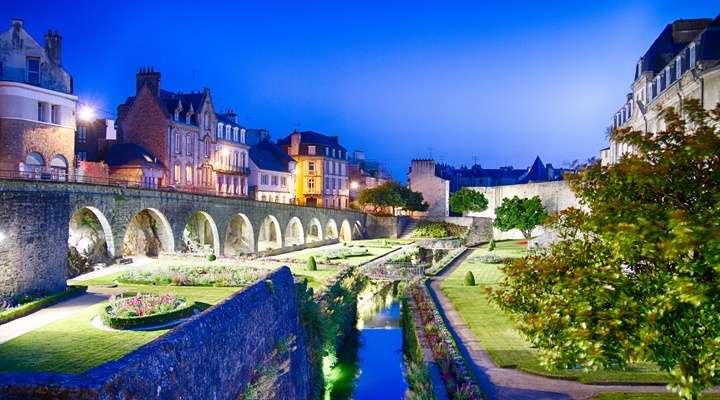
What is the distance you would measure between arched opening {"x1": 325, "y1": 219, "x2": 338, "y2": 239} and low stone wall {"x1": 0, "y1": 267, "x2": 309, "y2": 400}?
51383 millimetres

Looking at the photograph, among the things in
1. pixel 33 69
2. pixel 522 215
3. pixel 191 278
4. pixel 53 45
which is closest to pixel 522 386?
pixel 191 278

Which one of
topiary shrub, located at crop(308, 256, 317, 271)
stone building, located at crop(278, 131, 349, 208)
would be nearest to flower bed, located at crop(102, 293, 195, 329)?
topiary shrub, located at crop(308, 256, 317, 271)

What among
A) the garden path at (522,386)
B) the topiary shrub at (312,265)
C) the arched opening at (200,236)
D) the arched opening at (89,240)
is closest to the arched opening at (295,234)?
the arched opening at (200,236)

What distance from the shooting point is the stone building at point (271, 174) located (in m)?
72.6

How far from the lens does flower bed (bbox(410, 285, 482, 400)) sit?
14.4 metres

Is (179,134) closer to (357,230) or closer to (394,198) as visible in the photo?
(357,230)

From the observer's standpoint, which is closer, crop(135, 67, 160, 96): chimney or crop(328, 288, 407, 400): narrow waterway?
crop(328, 288, 407, 400): narrow waterway

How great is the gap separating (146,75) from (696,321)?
5347 cm

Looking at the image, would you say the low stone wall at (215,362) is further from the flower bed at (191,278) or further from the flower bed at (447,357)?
the flower bed at (191,278)

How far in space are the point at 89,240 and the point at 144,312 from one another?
19.1 metres

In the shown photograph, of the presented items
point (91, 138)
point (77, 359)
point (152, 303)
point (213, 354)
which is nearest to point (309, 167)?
point (91, 138)

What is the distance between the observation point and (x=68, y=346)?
56.8 feet

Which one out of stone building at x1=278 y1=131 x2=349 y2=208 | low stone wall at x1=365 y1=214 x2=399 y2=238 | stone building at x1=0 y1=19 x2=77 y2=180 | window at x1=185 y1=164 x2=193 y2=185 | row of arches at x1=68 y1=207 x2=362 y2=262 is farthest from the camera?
stone building at x1=278 y1=131 x2=349 y2=208

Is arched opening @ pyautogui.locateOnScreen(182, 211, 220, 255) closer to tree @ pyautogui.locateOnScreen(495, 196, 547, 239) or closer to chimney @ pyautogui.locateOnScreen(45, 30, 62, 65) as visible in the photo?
chimney @ pyautogui.locateOnScreen(45, 30, 62, 65)
